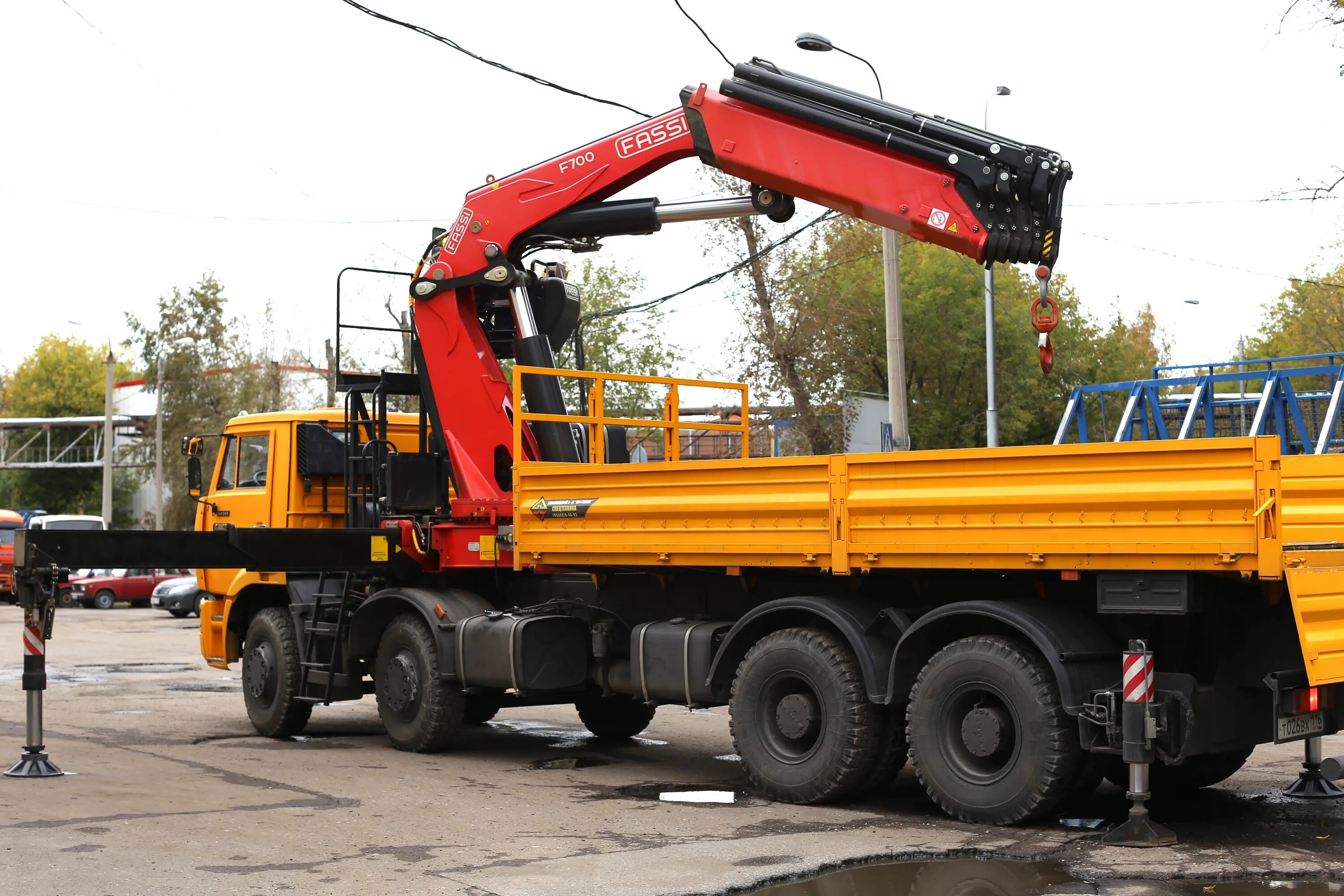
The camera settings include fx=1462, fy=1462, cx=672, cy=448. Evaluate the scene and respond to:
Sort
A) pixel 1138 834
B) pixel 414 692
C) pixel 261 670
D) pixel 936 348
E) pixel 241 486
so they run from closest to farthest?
pixel 1138 834
pixel 414 692
pixel 261 670
pixel 241 486
pixel 936 348

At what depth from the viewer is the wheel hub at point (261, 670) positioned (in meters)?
12.8

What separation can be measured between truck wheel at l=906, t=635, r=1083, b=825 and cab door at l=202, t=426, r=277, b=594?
22.7ft

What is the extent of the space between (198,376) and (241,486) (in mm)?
48240

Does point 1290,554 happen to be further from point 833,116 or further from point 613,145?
point 613,145

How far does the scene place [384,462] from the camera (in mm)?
12367

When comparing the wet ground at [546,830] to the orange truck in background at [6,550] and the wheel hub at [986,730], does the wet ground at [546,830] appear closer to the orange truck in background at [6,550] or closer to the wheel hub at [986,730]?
the wheel hub at [986,730]

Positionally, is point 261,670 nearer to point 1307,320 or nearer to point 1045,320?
point 1045,320

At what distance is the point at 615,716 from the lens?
41.2 ft

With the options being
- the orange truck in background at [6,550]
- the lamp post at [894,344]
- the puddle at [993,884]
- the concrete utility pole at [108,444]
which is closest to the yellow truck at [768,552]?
the puddle at [993,884]

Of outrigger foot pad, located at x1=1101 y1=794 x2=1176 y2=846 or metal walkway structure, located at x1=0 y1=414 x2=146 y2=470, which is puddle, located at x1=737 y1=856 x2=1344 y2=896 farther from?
metal walkway structure, located at x1=0 y1=414 x2=146 y2=470

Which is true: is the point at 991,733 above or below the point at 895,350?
below

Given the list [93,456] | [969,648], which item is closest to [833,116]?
[969,648]

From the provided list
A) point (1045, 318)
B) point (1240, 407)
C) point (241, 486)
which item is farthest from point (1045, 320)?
point (1240, 407)

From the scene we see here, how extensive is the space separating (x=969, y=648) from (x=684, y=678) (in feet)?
7.71
